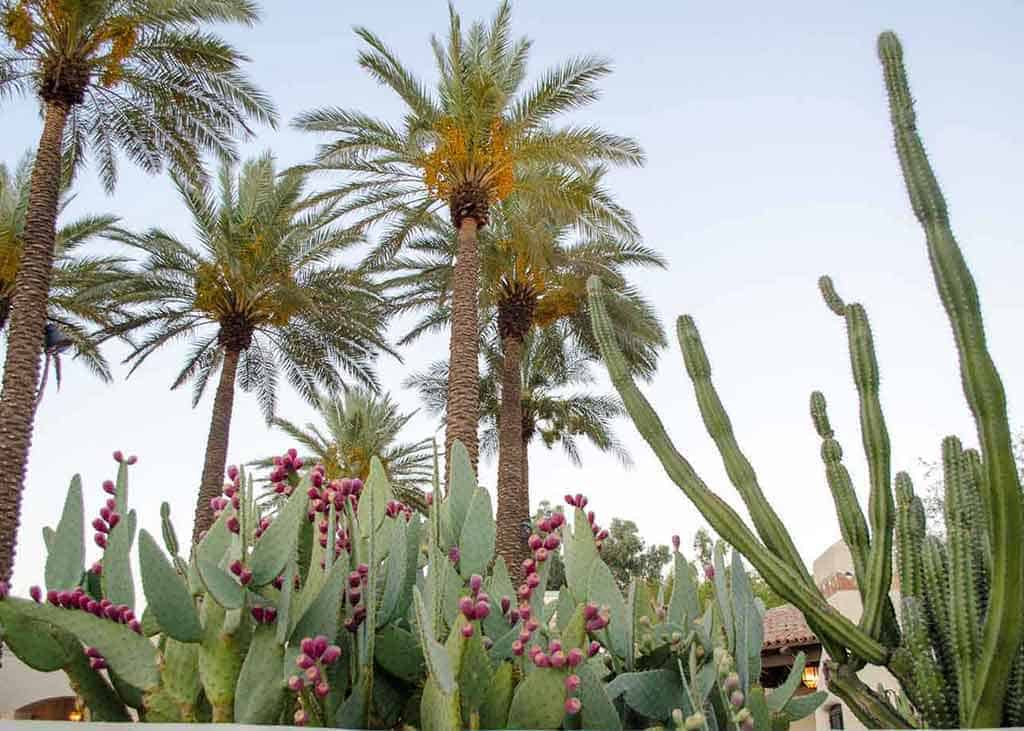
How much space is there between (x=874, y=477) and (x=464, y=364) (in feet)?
34.4

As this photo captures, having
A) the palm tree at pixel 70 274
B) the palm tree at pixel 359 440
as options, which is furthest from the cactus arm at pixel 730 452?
the palm tree at pixel 359 440

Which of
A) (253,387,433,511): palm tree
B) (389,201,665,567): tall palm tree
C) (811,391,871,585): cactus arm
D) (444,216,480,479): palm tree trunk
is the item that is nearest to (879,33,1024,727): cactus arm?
(811,391,871,585): cactus arm

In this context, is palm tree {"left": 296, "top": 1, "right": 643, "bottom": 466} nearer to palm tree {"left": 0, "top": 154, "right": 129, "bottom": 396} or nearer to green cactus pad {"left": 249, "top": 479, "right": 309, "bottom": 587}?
palm tree {"left": 0, "top": 154, "right": 129, "bottom": 396}

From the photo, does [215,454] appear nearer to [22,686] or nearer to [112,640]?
[22,686]

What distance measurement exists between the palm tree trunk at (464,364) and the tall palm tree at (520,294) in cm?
184

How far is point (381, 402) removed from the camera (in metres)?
25.3

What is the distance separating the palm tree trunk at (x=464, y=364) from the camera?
13000mm

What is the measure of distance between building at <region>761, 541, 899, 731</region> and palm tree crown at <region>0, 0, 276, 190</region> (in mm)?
11099

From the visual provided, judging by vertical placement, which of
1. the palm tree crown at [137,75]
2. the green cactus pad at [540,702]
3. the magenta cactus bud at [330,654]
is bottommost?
the green cactus pad at [540,702]

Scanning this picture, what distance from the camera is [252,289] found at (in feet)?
55.2

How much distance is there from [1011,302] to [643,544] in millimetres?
34879

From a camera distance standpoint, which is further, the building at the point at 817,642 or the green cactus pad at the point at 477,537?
the building at the point at 817,642

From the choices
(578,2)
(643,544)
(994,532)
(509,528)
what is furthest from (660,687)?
(643,544)

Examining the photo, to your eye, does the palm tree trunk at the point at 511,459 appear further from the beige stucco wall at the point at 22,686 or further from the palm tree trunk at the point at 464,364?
the beige stucco wall at the point at 22,686
